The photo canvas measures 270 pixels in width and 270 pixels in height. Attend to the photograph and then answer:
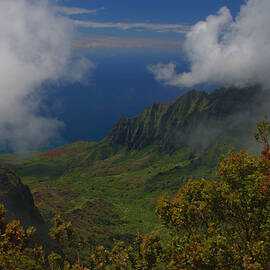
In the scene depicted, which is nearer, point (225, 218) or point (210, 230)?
point (210, 230)

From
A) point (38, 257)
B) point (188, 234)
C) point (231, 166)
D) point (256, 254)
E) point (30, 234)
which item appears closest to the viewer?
point (256, 254)

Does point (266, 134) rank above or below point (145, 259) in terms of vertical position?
above

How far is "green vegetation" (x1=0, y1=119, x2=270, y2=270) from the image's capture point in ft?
71.2

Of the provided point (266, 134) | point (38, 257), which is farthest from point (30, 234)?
point (266, 134)

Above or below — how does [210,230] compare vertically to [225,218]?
below

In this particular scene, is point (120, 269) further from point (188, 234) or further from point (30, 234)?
point (30, 234)

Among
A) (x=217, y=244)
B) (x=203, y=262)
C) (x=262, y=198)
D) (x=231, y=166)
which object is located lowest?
(x=203, y=262)

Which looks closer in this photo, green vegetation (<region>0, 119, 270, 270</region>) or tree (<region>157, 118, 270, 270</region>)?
tree (<region>157, 118, 270, 270</region>)

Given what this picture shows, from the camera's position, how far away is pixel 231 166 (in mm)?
26422

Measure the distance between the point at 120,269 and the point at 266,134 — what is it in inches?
1105

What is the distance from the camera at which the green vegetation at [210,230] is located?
71.2ft

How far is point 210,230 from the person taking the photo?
2612cm

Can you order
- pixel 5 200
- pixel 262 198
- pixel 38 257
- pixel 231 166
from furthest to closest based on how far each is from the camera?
pixel 5 200, pixel 38 257, pixel 231 166, pixel 262 198

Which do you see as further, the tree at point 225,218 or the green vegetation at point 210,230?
the green vegetation at point 210,230
